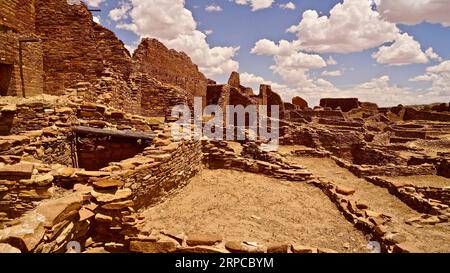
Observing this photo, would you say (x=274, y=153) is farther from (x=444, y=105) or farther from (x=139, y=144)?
(x=444, y=105)

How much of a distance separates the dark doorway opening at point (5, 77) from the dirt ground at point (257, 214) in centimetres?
781

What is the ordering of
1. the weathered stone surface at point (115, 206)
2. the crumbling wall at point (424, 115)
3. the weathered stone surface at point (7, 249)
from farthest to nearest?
1. the crumbling wall at point (424, 115)
2. the weathered stone surface at point (115, 206)
3. the weathered stone surface at point (7, 249)

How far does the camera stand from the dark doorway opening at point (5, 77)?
11180mm

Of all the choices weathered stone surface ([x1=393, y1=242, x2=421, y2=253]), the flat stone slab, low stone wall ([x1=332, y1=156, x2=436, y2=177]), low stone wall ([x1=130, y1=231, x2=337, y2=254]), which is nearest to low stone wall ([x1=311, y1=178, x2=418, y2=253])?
weathered stone surface ([x1=393, y1=242, x2=421, y2=253])

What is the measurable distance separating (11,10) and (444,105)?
53441 millimetres

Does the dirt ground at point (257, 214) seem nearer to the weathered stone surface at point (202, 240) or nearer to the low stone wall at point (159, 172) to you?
the low stone wall at point (159, 172)

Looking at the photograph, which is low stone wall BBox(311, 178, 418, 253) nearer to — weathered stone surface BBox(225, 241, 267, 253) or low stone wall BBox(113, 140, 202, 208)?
weathered stone surface BBox(225, 241, 267, 253)

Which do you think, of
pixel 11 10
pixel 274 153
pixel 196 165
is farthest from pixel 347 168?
pixel 11 10

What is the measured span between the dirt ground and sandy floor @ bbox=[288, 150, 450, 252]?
1.70 meters

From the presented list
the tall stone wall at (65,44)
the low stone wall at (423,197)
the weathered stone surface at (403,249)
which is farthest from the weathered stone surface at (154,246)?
the tall stone wall at (65,44)

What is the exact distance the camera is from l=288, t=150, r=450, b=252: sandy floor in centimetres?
757

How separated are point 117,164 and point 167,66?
552 inches
